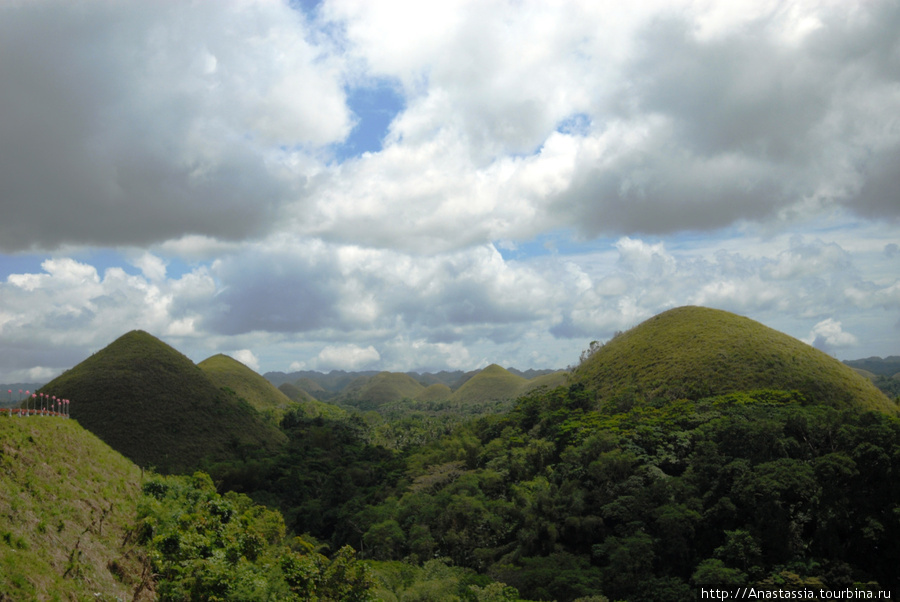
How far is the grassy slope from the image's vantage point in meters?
14.9

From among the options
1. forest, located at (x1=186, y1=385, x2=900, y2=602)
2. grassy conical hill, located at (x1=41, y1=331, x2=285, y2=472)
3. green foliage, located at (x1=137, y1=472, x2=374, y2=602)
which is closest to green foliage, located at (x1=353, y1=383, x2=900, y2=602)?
forest, located at (x1=186, y1=385, x2=900, y2=602)

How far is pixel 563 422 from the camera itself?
57000 millimetres

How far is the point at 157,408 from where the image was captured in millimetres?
60375

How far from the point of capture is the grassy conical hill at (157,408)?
180ft

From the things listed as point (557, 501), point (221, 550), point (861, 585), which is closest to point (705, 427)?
point (557, 501)

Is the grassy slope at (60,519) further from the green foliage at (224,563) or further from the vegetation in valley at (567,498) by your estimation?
the green foliage at (224,563)

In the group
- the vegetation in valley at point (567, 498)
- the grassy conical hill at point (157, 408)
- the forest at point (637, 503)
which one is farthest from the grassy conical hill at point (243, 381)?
the forest at point (637, 503)

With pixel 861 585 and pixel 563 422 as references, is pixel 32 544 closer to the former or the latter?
pixel 861 585

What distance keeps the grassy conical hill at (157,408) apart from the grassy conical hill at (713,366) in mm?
44172

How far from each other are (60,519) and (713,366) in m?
57.7

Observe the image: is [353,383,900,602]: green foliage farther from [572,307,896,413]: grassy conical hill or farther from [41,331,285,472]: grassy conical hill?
[41,331,285,472]: grassy conical hill

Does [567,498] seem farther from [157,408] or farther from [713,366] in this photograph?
[157,408]

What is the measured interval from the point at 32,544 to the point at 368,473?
157ft

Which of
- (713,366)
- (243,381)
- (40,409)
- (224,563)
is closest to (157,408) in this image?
(40,409)
